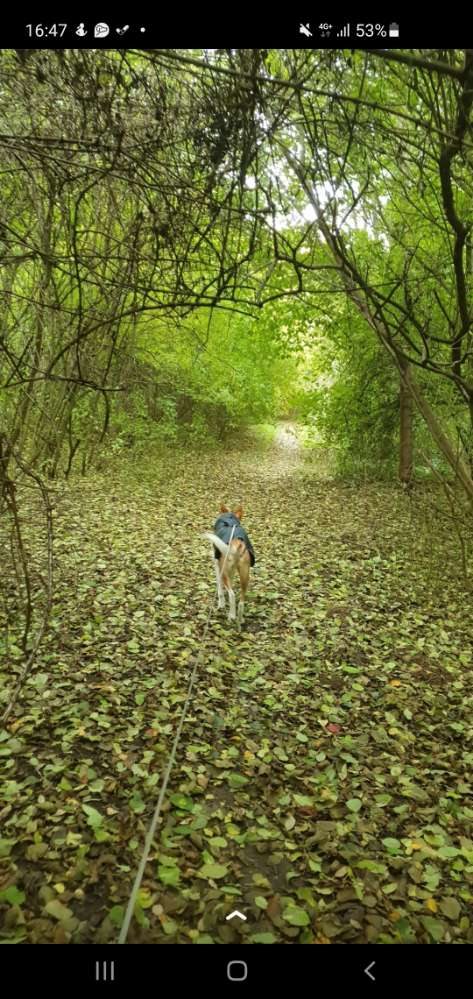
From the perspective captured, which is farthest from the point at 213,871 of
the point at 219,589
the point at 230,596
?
the point at 219,589

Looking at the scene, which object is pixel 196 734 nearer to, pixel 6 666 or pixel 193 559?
pixel 6 666

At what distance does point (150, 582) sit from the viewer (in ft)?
22.6

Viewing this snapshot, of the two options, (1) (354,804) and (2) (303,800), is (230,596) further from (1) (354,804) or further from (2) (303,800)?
(1) (354,804)

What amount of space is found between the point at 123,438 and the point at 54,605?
1027 cm

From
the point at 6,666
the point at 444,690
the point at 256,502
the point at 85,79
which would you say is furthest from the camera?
the point at 256,502

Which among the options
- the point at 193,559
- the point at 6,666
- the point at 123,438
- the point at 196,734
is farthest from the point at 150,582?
the point at 123,438
